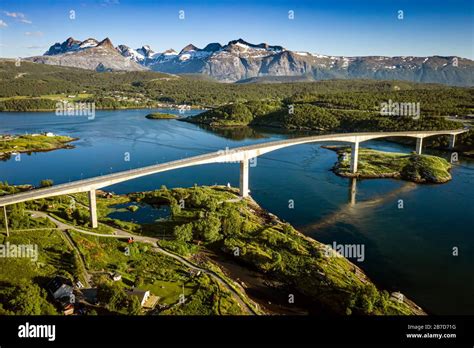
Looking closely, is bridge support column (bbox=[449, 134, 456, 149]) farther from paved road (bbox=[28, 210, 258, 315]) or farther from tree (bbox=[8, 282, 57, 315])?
tree (bbox=[8, 282, 57, 315])

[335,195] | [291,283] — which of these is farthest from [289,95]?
[291,283]

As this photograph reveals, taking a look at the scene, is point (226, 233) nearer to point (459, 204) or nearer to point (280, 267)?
point (280, 267)

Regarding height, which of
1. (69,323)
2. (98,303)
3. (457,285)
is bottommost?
(457,285)

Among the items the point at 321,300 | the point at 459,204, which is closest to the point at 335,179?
the point at 459,204

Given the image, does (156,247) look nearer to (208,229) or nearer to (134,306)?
(208,229)

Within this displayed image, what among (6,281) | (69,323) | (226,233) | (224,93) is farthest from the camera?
(224,93)

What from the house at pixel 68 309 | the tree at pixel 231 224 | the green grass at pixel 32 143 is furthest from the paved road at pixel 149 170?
the green grass at pixel 32 143

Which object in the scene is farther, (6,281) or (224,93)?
(224,93)
